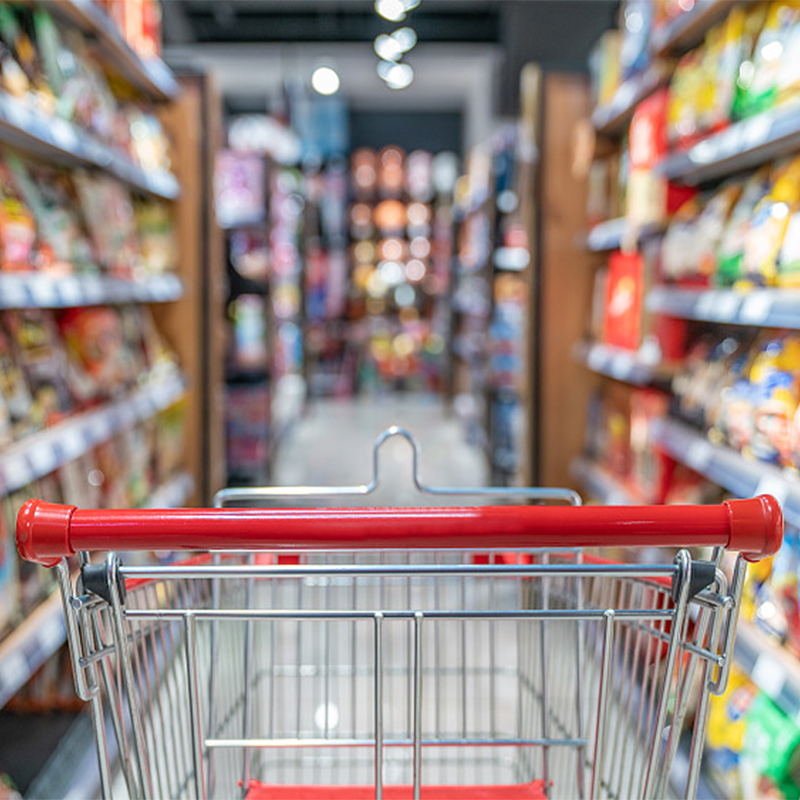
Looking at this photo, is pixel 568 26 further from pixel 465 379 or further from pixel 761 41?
pixel 761 41

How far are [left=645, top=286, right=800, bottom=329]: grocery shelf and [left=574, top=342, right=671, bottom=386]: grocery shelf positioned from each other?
7.1 inches

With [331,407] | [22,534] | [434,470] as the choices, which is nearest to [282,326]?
[331,407]

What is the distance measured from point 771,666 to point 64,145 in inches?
76.6

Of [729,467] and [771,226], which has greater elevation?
[771,226]

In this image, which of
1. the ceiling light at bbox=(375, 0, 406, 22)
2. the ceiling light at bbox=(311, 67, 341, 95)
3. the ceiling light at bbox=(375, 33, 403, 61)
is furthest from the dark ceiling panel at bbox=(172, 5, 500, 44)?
the ceiling light at bbox=(375, 0, 406, 22)

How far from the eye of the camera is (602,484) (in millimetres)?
3365

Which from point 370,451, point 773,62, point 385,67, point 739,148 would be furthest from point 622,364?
point 385,67

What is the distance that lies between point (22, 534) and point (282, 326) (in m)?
9.03

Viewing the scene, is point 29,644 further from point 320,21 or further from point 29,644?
point 320,21

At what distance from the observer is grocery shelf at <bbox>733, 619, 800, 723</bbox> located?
5.45 ft

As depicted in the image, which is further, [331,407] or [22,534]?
[331,407]

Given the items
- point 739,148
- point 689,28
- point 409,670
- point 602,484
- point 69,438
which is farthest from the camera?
point 602,484

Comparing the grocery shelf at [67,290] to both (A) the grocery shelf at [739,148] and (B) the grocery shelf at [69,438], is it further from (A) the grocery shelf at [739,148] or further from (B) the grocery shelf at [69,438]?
(A) the grocery shelf at [739,148]

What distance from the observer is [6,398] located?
7.11 feet
